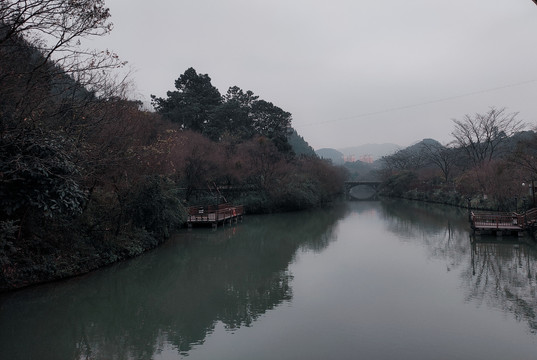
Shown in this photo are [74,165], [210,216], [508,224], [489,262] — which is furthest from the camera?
[210,216]

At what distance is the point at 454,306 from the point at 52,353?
8573 millimetres

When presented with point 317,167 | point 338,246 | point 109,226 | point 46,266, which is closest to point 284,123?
point 317,167

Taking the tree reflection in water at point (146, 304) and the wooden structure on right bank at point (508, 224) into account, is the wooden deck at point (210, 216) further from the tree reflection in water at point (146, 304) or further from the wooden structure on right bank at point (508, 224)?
the wooden structure on right bank at point (508, 224)

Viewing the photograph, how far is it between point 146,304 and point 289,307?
3676 mm

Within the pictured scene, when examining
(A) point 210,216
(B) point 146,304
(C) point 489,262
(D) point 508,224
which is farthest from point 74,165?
(D) point 508,224

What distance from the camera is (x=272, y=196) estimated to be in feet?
105

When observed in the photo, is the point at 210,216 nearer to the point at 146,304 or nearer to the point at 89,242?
the point at 89,242

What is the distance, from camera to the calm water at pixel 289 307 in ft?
23.1

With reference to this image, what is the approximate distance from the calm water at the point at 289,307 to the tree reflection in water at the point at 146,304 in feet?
0.12

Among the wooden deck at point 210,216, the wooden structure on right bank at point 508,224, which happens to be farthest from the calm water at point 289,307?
the wooden deck at point 210,216

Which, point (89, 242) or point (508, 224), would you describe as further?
point (508, 224)

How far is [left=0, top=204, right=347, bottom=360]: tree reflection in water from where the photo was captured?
24.1 ft

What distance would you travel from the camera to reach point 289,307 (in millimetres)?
9297

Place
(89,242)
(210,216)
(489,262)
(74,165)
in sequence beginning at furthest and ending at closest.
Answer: (210,216) < (489,262) < (89,242) < (74,165)
